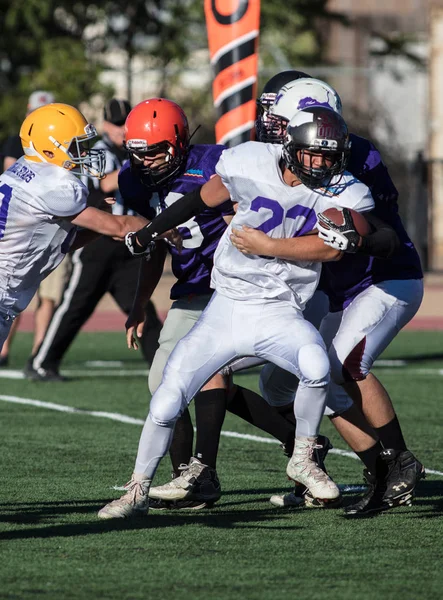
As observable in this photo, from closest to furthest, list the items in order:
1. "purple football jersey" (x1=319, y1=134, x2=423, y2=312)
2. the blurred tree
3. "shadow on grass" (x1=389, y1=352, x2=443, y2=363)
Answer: "purple football jersey" (x1=319, y1=134, x2=423, y2=312)
"shadow on grass" (x1=389, y1=352, x2=443, y2=363)
the blurred tree

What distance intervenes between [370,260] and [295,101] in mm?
785

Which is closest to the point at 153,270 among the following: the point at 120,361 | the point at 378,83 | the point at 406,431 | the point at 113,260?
the point at 406,431

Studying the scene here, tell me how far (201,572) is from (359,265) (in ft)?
5.91

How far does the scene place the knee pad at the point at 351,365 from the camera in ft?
17.7

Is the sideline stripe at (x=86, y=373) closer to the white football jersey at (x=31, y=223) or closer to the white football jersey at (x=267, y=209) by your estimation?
the white football jersey at (x=31, y=223)

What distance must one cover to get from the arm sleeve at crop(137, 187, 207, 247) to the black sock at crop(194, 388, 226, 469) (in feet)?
3.01

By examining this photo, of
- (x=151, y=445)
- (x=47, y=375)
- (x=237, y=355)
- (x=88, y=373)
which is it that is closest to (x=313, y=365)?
(x=237, y=355)

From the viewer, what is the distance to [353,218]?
493cm

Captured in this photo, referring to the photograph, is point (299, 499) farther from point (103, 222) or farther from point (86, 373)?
point (86, 373)

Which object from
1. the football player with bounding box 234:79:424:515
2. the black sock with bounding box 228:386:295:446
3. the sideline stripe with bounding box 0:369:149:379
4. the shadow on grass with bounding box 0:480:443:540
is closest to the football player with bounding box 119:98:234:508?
the shadow on grass with bounding box 0:480:443:540

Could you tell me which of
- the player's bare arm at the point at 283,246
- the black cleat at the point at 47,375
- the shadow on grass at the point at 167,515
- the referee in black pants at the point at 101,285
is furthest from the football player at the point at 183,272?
the black cleat at the point at 47,375

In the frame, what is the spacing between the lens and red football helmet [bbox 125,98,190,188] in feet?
18.4

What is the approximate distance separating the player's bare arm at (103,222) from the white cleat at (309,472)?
47.1 inches

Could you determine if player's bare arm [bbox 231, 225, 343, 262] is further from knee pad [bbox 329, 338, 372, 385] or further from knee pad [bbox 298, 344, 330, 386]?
knee pad [bbox 329, 338, 372, 385]
